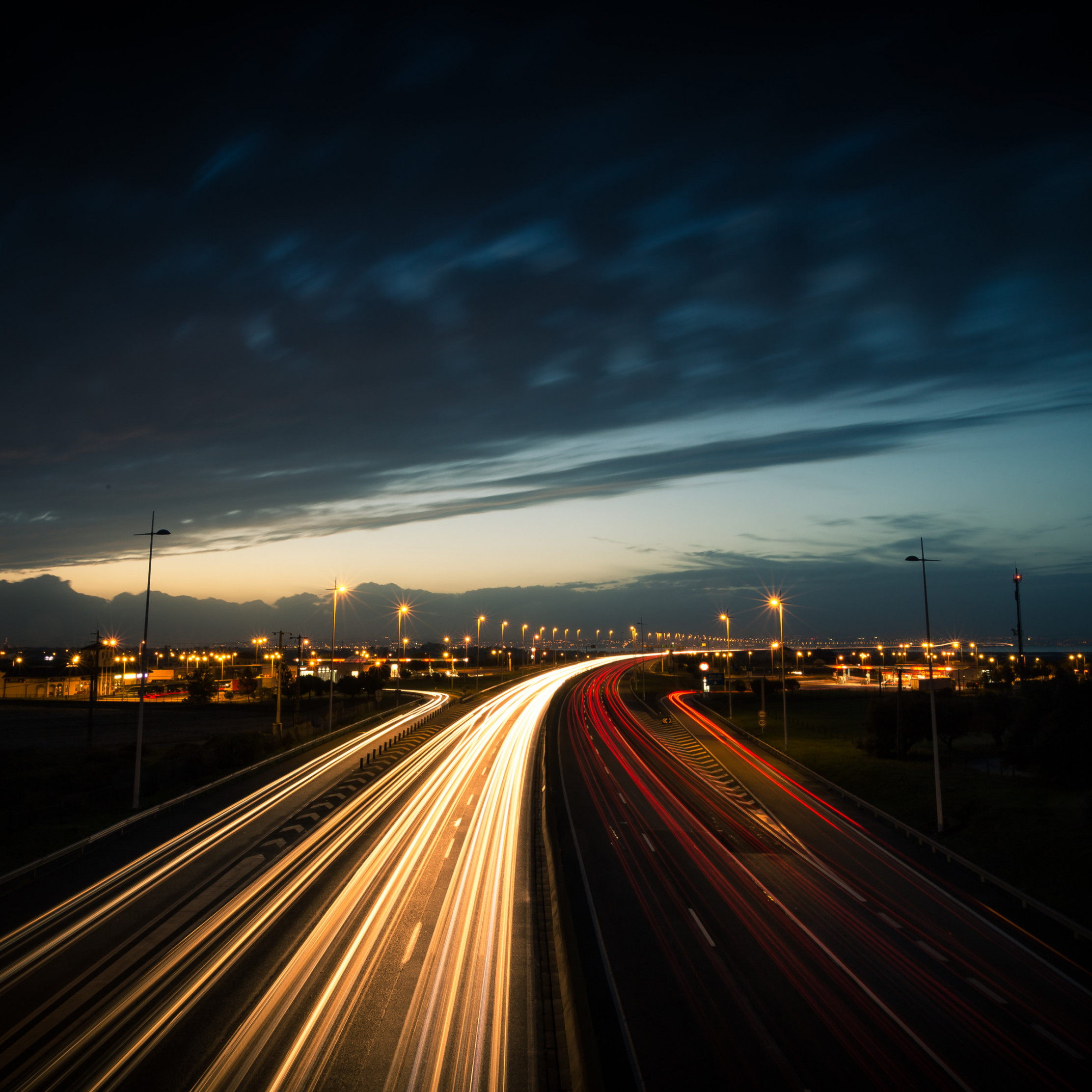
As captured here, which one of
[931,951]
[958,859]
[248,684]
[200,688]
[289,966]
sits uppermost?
[289,966]

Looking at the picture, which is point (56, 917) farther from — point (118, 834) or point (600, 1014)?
point (600, 1014)

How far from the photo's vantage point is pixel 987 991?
1488 cm

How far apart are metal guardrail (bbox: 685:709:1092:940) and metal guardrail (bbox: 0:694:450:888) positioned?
2965 cm

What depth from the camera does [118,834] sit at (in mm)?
26344

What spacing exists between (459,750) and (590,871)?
86.5 feet

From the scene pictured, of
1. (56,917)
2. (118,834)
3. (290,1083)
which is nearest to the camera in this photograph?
(290,1083)

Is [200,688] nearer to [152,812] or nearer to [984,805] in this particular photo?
[152,812]

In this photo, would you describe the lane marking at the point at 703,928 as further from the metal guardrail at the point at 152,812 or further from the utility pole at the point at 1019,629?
the utility pole at the point at 1019,629

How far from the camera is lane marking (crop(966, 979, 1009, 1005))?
570 inches

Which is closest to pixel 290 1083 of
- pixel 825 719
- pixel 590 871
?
pixel 590 871

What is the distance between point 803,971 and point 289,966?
11549 mm

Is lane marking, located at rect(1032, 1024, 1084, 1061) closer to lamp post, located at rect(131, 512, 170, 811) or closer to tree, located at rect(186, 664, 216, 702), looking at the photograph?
lamp post, located at rect(131, 512, 170, 811)

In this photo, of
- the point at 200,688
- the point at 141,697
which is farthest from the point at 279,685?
the point at 200,688

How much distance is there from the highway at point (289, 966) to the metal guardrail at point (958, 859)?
14.4 m
